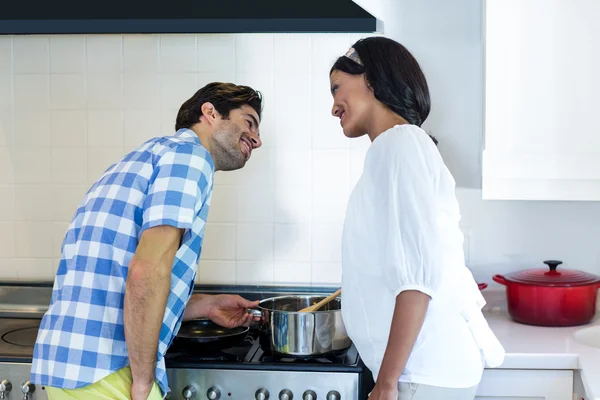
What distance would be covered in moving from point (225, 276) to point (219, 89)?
921mm

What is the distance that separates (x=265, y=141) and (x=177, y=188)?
1.04 meters

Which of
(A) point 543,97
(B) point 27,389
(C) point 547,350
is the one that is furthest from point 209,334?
(A) point 543,97

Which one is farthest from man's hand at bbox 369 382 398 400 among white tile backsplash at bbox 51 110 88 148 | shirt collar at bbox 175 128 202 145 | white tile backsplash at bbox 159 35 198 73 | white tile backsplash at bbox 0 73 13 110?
white tile backsplash at bbox 0 73 13 110

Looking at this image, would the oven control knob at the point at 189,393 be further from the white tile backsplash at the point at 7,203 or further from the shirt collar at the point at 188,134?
the white tile backsplash at the point at 7,203

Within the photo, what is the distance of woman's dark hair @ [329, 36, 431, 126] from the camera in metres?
1.79

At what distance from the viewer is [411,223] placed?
1658 mm

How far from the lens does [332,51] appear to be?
282cm

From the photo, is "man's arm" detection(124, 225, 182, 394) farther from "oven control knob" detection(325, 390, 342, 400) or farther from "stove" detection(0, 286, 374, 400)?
"oven control knob" detection(325, 390, 342, 400)

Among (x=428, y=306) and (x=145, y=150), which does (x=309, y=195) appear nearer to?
(x=145, y=150)

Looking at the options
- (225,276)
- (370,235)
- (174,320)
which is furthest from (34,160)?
(370,235)

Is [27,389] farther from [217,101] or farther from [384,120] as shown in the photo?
[384,120]

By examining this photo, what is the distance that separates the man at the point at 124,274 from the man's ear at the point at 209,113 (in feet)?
0.72

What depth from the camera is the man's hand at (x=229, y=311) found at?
248 centimetres

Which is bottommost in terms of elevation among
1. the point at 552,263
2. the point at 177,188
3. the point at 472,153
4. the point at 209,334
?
the point at 209,334
